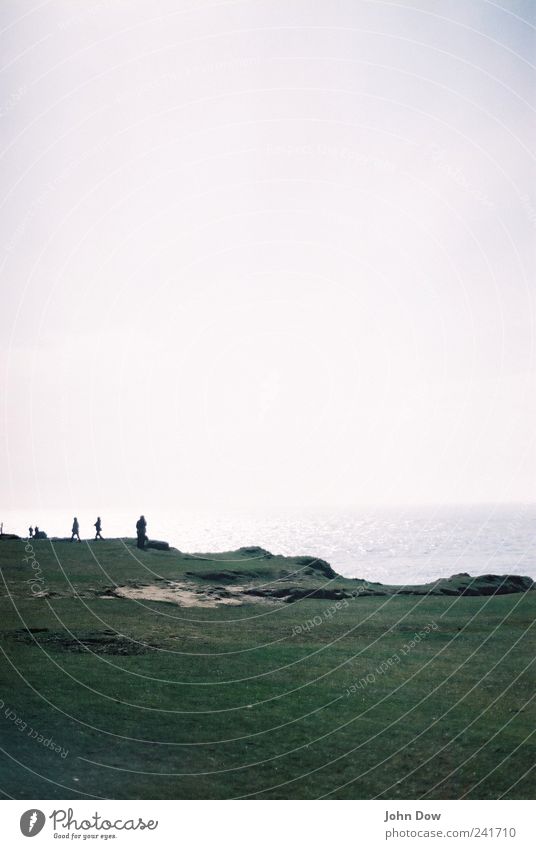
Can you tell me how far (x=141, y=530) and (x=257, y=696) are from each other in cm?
3066

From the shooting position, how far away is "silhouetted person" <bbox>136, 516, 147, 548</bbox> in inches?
1998

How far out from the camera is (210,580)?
43188 mm

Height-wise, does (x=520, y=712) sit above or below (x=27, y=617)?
below

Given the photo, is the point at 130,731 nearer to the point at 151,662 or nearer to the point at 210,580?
the point at 151,662

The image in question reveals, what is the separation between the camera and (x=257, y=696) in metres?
22.4

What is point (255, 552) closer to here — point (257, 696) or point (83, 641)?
point (83, 641)

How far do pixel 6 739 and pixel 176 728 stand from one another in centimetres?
471

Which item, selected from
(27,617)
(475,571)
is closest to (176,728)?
(27,617)

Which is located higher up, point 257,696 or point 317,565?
point 317,565

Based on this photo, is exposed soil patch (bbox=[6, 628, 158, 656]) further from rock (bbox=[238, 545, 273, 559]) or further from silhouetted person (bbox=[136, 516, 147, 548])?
rock (bbox=[238, 545, 273, 559])

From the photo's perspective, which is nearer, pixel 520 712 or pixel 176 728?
pixel 176 728

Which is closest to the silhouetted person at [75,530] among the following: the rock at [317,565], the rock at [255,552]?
the rock at [255,552]

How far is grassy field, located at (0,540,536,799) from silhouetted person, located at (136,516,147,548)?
Result: 11956mm

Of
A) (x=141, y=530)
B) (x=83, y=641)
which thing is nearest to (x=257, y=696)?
(x=83, y=641)
